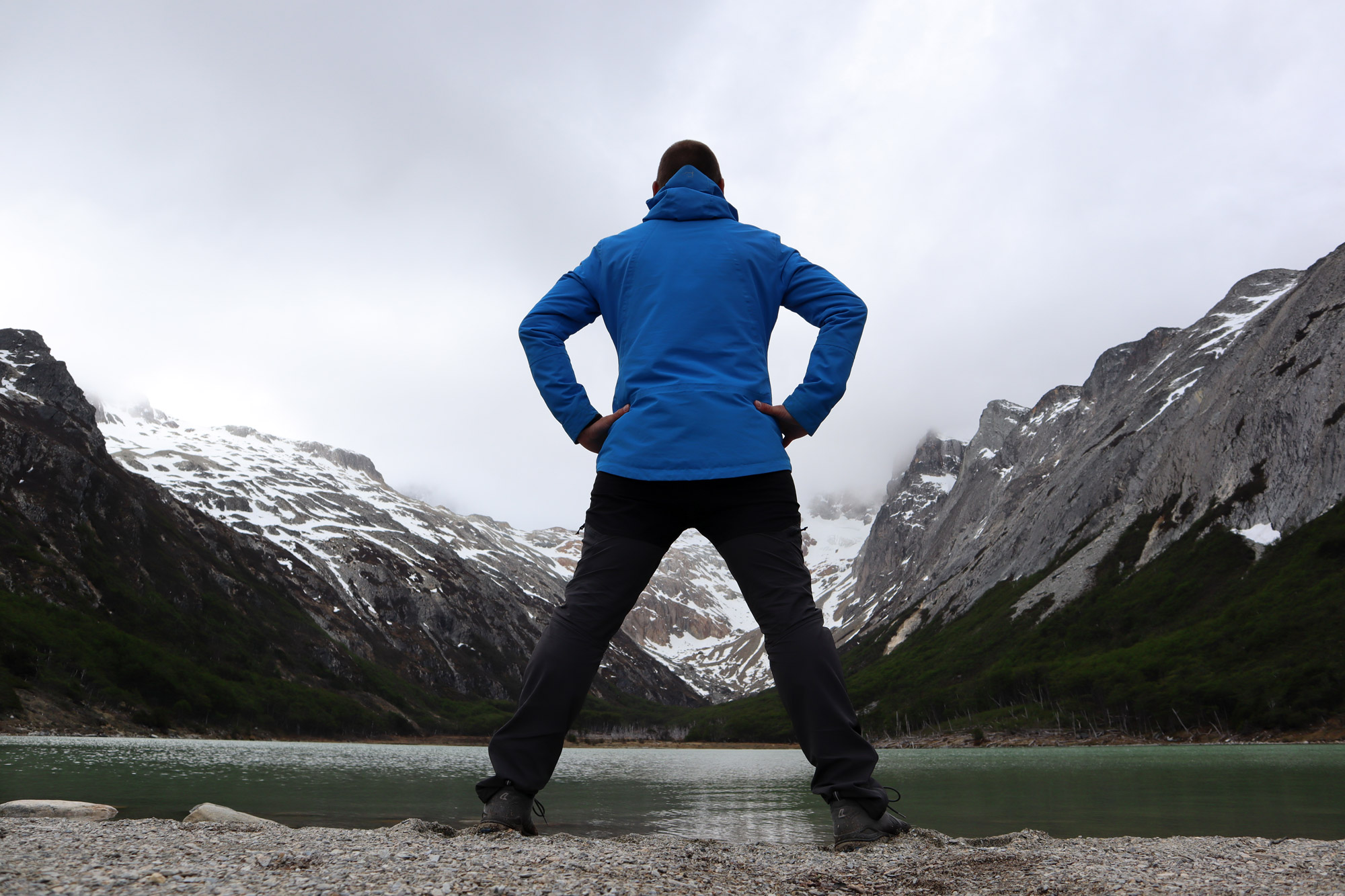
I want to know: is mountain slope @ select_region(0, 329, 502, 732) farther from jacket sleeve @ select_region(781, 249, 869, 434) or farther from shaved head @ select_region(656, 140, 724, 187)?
jacket sleeve @ select_region(781, 249, 869, 434)

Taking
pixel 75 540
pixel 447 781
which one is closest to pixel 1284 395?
pixel 447 781

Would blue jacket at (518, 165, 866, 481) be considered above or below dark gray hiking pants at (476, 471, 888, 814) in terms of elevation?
above

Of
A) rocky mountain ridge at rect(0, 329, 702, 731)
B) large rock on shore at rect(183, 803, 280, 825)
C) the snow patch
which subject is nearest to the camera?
large rock on shore at rect(183, 803, 280, 825)

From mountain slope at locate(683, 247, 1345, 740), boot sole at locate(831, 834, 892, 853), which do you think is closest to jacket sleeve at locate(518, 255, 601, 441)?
boot sole at locate(831, 834, 892, 853)

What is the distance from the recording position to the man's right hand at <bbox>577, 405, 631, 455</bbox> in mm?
5027

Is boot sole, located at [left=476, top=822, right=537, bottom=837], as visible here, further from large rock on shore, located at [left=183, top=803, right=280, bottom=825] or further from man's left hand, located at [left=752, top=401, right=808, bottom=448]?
large rock on shore, located at [left=183, top=803, right=280, bottom=825]

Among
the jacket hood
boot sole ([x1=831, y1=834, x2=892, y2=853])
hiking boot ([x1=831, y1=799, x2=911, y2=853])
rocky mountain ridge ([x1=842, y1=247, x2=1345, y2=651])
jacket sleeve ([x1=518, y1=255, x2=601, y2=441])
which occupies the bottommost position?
boot sole ([x1=831, y1=834, x2=892, y2=853])

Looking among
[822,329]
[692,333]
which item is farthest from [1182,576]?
[692,333]

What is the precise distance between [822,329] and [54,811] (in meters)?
10.6

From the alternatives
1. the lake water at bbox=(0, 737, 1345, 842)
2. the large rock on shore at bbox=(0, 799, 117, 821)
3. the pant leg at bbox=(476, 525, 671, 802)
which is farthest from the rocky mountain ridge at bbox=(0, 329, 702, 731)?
the pant leg at bbox=(476, 525, 671, 802)

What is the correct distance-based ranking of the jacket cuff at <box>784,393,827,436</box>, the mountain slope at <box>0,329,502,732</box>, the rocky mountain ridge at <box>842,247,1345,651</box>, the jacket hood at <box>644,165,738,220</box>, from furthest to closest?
1. the rocky mountain ridge at <box>842,247,1345,651</box>
2. the mountain slope at <box>0,329,502,732</box>
3. the jacket hood at <box>644,165,738,220</box>
4. the jacket cuff at <box>784,393,827,436</box>

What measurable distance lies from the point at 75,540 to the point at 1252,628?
553 feet

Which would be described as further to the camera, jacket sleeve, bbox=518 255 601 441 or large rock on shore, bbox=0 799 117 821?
large rock on shore, bbox=0 799 117 821

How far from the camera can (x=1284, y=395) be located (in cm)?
12088
